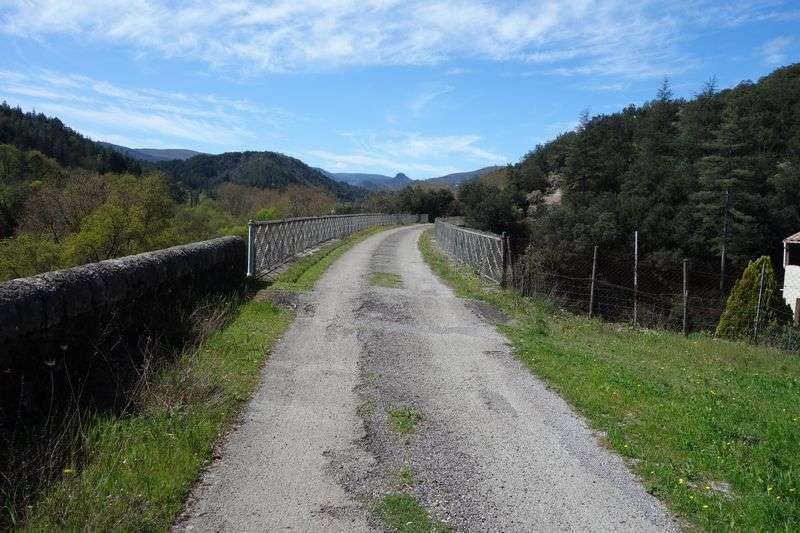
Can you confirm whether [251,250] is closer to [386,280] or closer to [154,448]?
[386,280]

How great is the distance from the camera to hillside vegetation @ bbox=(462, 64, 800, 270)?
39188 millimetres

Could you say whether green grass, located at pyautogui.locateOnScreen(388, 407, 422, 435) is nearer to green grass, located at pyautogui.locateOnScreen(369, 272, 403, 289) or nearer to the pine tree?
green grass, located at pyautogui.locateOnScreen(369, 272, 403, 289)

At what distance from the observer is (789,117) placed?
50.8 meters

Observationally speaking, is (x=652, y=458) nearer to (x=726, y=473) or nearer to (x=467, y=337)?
(x=726, y=473)

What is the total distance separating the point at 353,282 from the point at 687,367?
316 inches

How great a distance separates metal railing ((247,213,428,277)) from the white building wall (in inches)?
845

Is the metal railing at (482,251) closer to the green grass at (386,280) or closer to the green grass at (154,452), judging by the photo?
the green grass at (386,280)

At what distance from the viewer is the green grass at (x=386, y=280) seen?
47.6ft

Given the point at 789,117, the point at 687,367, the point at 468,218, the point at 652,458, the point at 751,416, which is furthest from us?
the point at 468,218

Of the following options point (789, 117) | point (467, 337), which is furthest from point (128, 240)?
point (789, 117)

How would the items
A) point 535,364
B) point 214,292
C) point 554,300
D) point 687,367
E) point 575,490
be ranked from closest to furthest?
point 575,490 → point 535,364 → point 687,367 → point 214,292 → point 554,300

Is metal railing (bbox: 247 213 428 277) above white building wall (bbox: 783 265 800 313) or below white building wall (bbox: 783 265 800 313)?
above

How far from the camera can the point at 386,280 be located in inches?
606

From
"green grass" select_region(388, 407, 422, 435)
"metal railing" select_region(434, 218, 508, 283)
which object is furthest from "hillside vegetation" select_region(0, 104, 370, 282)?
"green grass" select_region(388, 407, 422, 435)
